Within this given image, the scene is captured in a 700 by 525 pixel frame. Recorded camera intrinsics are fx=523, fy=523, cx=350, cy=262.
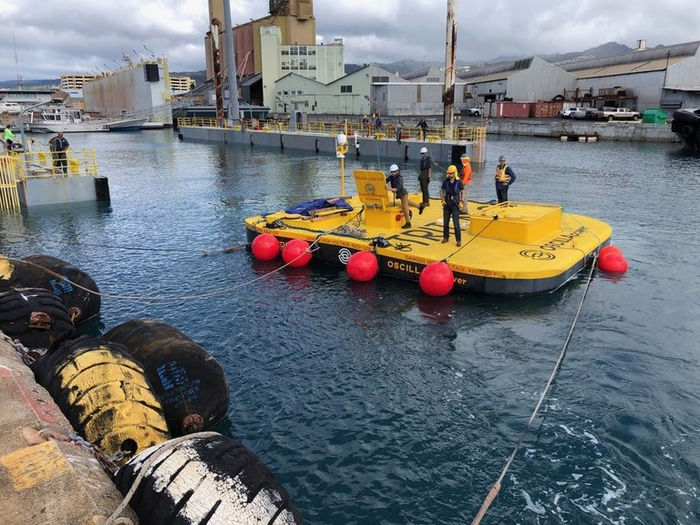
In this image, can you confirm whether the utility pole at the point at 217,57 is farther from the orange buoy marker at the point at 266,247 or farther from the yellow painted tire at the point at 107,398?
the yellow painted tire at the point at 107,398

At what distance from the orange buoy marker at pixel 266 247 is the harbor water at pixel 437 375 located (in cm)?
38

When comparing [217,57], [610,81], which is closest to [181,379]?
[217,57]

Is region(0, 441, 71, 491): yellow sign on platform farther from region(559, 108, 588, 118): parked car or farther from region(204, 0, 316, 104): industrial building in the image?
region(204, 0, 316, 104): industrial building

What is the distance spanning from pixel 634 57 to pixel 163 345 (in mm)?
93285

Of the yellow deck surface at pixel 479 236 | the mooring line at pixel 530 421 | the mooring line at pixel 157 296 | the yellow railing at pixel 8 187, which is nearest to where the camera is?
the mooring line at pixel 530 421

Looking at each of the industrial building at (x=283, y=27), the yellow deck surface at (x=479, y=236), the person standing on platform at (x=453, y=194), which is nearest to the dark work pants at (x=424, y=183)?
the yellow deck surface at (x=479, y=236)

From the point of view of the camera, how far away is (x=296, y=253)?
15.2m

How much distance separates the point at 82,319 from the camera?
1172 centimetres

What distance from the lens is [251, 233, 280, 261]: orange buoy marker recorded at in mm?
16047

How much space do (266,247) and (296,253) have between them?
4.26ft

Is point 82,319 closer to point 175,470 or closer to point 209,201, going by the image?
point 175,470

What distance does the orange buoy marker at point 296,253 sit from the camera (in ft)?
49.5

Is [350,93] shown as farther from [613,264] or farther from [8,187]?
[613,264]

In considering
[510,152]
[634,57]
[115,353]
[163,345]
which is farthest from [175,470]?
[634,57]
